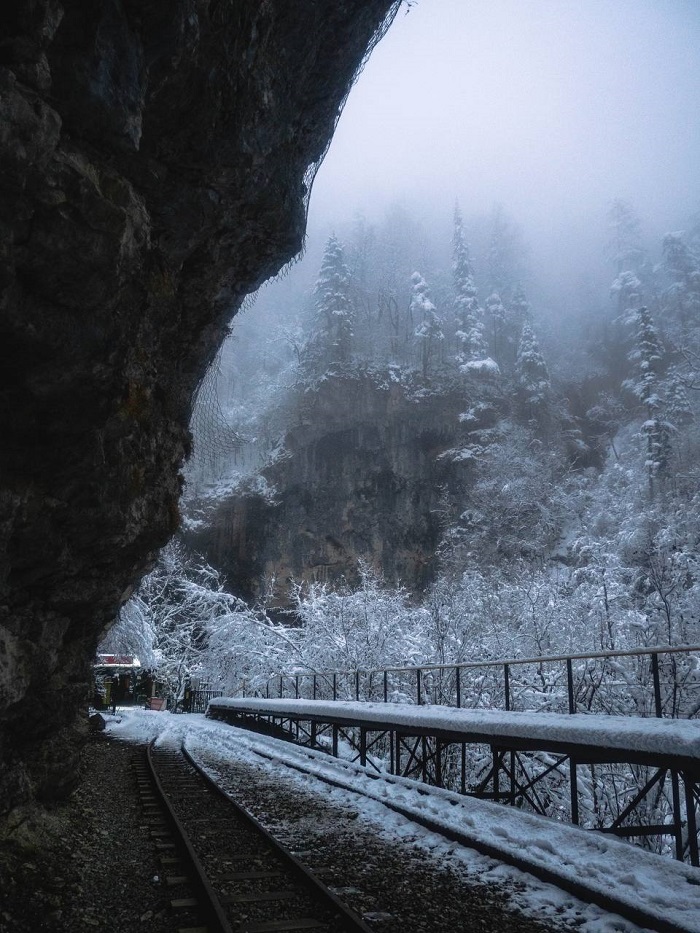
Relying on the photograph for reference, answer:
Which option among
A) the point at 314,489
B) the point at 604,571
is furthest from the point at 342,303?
the point at 604,571

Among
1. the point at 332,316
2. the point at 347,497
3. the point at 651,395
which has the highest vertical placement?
the point at 332,316

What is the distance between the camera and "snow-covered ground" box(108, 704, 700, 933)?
17.9 feet

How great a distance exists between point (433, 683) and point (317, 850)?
55.1 feet

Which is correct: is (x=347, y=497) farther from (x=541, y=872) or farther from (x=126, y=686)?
(x=541, y=872)

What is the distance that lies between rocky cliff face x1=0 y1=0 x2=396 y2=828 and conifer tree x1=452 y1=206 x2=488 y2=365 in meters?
61.0

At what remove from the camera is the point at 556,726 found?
8.27 m

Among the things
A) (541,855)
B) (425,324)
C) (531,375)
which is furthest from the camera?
(425,324)

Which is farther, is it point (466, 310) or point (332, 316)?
point (466, 310)

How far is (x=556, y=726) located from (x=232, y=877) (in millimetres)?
4145

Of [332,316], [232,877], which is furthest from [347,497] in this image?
[232,877]

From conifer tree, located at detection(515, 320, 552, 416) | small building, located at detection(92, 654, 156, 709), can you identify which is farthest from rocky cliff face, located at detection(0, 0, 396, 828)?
conifer tree, located at detection(515, 320, 552, 416)

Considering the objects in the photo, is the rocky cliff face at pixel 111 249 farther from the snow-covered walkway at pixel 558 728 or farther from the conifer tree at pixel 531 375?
the conifer tree at pixel 531 375

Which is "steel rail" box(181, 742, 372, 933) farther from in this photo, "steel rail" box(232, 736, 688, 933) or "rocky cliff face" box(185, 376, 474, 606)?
"rocky cliff face" box(185, 376, 474, 606)

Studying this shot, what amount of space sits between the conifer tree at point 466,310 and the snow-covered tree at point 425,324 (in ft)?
8.13
